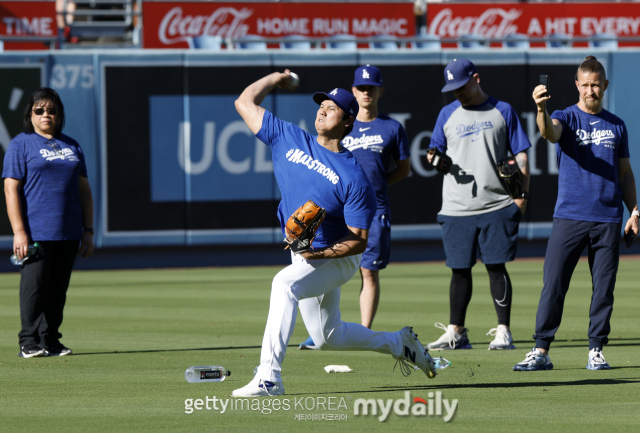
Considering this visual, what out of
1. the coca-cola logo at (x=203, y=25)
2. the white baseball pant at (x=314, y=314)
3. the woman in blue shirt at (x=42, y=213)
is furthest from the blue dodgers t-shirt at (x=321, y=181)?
the coca-cola logo at (x=203, y=25)

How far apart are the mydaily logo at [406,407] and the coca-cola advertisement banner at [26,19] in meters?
23.6

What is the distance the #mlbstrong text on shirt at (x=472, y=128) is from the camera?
7934mm

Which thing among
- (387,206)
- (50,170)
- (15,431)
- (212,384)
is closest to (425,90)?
(387,206)

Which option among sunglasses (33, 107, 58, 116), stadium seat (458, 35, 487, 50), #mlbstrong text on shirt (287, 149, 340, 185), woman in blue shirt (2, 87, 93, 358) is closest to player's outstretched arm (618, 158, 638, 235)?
#mlbstrong text on shirt (287, 149, 340, 185)

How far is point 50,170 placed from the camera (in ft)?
25.0

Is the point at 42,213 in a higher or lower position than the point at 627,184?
lower

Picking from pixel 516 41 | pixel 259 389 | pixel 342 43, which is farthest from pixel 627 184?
pixel 342 43

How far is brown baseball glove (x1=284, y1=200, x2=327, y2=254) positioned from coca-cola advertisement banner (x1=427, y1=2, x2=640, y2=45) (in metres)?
24.3

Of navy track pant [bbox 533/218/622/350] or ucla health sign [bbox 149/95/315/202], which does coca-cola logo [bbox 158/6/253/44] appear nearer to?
ucla health sign [bbox 149/95/315/202]

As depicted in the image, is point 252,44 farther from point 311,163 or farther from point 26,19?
point 311,163

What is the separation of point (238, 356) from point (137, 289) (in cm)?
604

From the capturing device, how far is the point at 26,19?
2666 centimetres

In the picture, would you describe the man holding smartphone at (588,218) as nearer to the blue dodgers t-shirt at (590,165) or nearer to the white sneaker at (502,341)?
the blue dodgers t-shirt at (590,165)

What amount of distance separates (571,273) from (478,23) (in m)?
23.2
